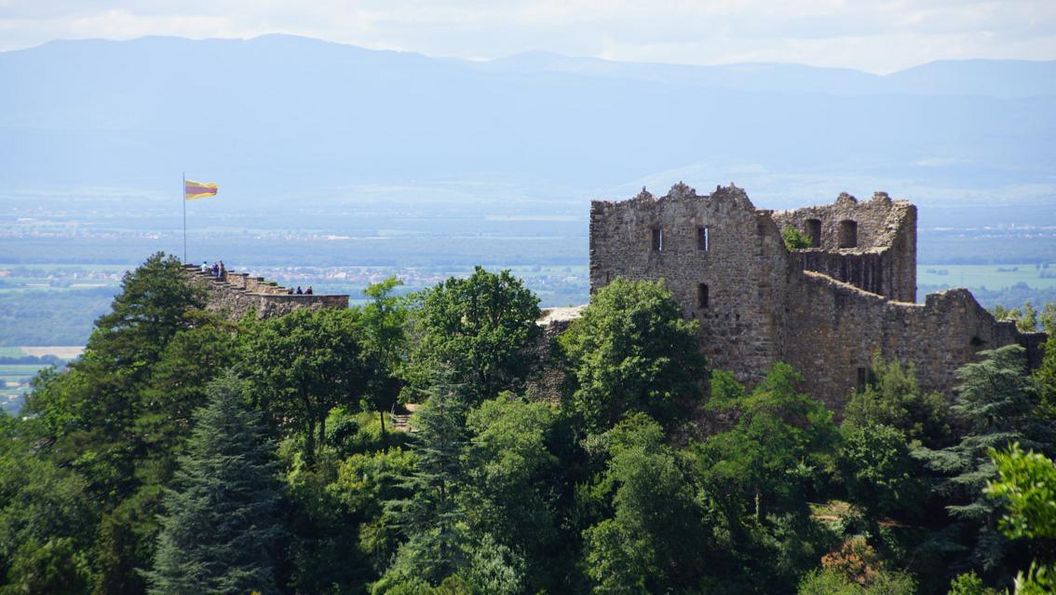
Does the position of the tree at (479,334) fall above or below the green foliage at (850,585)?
above

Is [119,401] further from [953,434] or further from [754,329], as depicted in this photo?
[953,434]

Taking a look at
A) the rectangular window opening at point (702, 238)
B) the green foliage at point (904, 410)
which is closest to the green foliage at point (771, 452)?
the green foliage at point (904, 410)

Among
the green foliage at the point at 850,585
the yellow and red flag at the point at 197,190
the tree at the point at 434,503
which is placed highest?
the yellow and red flag at the point at 197,190

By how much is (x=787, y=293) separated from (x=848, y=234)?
5034mm

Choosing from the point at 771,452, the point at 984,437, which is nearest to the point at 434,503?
the point at 771,452

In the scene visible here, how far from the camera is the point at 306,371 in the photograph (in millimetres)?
49875

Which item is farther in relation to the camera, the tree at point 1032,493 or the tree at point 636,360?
the tree at point 636,360

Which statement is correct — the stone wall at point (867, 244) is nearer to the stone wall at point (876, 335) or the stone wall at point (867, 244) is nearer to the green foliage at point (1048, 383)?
the stone wall at point (876, 335)

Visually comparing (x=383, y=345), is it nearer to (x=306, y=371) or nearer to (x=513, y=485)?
(x=306, y=371)

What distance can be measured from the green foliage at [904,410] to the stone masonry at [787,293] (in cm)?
98

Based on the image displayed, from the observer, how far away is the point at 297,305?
56.6 m

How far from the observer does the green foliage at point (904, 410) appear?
44625 mm

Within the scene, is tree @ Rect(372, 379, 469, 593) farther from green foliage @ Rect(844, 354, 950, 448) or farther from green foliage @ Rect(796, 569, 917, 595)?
green foliage @ Rect(844, 354, 950, 448)

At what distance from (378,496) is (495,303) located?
21.6 feet
